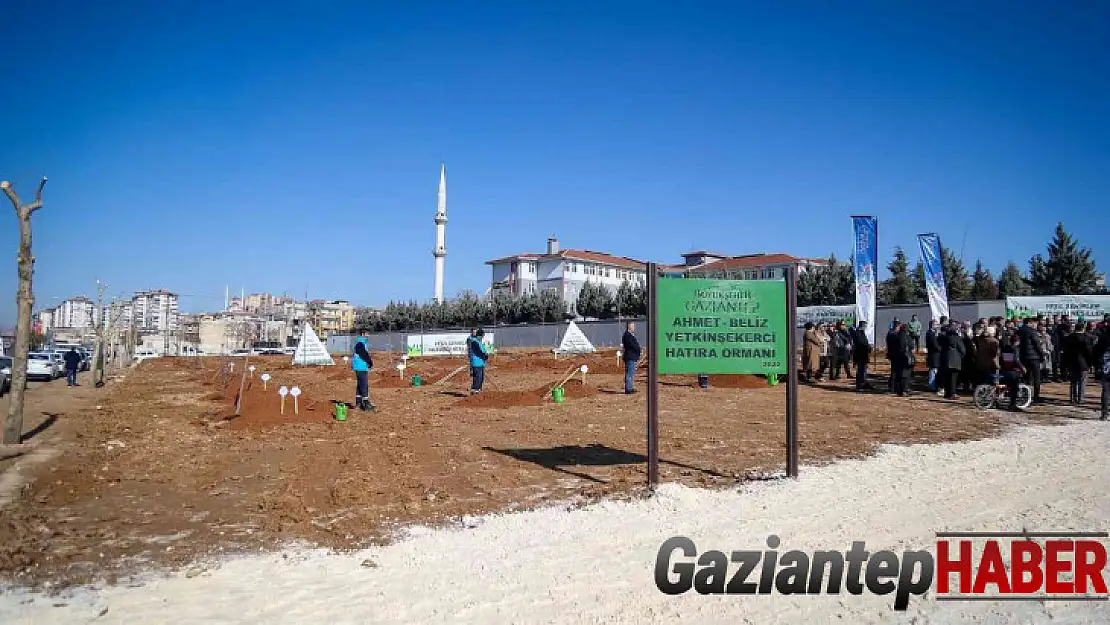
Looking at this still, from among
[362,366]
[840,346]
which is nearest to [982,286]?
[840,346]

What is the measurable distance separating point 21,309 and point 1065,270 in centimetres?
5295

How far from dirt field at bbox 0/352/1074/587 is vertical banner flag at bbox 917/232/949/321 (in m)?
7.74

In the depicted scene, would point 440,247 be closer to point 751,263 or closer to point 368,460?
point 751,263

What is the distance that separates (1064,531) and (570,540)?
4.27 meters

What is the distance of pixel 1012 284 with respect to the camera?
4838cm

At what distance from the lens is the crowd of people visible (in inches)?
599

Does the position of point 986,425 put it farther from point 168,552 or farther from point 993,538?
point 168,552

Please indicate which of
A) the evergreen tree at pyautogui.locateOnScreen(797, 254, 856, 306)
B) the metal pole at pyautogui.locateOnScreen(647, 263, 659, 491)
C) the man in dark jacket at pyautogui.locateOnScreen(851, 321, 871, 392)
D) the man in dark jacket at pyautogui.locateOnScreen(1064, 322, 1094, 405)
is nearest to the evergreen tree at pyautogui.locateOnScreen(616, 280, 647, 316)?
the evergreen tree at pyautogui.locateOnScreen(797, 254, 856, 306)

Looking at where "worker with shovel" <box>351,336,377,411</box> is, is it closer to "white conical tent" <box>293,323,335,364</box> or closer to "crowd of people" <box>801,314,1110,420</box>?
"crowd of people" <box>801,314,1110,420</box>

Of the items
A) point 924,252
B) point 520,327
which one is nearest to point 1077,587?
point 924,252

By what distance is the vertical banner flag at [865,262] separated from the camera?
24.0 m

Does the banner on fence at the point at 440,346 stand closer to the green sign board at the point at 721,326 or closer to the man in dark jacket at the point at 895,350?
the man in dark jacket at the point at 895,350

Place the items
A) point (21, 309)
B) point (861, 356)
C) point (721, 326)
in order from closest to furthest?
point (721, 326), point (21, 309), point (861, 356)

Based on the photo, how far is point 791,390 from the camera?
8.60 meters
